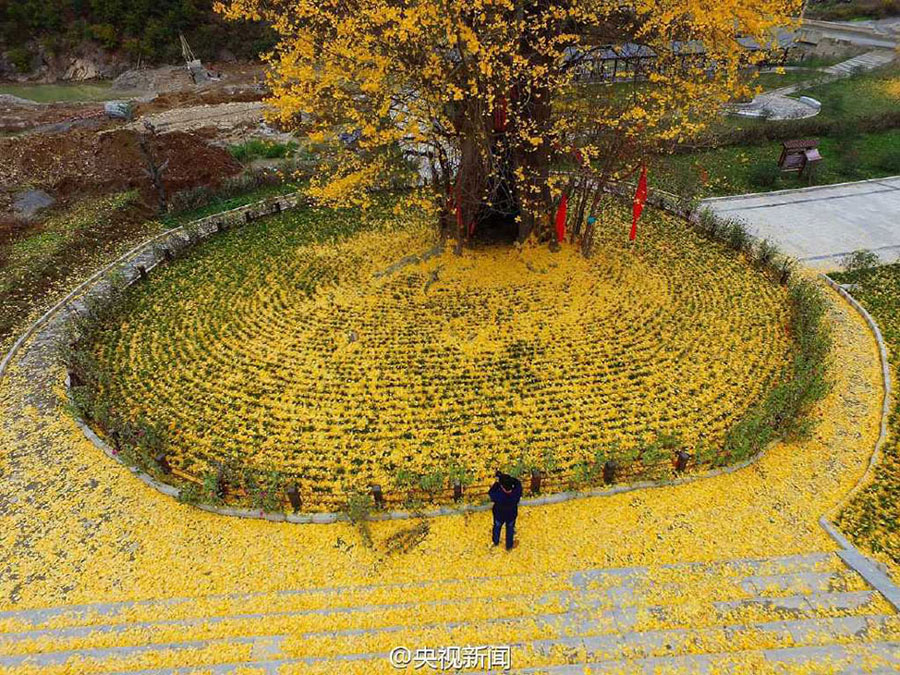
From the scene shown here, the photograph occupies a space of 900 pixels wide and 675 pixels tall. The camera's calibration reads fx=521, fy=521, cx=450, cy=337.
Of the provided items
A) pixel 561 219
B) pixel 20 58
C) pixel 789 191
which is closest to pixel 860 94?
pixel 789 191

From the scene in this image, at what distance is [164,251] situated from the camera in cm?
1731

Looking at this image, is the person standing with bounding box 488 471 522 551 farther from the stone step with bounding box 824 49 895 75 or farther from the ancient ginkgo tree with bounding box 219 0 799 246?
the stone step with bounding box 824 49 895 75

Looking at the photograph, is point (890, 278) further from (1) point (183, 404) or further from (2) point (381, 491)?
(1) point (183, 404)

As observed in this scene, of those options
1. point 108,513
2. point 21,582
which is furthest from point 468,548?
point 21,582

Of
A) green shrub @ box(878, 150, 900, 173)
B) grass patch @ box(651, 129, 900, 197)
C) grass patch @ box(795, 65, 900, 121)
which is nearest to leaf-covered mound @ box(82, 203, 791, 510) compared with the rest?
grass patch @ box(651, 129, 900, 197)

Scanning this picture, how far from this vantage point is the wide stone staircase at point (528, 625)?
272 inches

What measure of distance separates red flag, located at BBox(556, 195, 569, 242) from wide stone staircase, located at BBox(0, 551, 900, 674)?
1064cm

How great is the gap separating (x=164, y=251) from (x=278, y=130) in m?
15.4

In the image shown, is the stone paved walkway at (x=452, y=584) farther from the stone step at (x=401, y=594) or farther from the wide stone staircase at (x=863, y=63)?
the wide stone staircase at (x=863, y=63)

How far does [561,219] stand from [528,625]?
11925 mm

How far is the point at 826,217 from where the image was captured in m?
20.0

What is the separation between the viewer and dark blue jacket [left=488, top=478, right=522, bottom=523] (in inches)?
306

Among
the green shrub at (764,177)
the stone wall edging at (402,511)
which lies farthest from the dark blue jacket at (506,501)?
the green shrub at (764,177)

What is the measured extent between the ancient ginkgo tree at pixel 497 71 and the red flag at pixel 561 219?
2.03 ft
